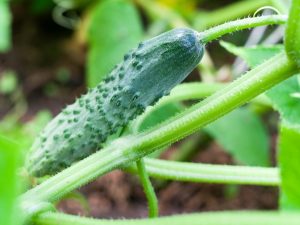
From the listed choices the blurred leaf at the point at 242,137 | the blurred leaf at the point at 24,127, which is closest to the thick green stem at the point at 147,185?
the blurred leaf at the point at 242,137

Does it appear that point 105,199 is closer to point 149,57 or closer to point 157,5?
point 157,5

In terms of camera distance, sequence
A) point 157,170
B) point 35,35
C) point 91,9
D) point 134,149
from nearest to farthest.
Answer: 1. point 134,149
2. point 157,170
3. point 91,9
4. point 35,35

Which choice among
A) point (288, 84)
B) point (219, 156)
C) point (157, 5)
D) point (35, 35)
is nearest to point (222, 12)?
point (157, 5)

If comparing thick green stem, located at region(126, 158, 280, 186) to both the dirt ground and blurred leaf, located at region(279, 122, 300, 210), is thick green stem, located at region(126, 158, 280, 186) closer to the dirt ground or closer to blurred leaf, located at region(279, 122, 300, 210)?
blurred leaf, located at region(279, 122, 300, 210)

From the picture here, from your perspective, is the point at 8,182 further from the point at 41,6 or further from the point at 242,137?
the point at 41,6

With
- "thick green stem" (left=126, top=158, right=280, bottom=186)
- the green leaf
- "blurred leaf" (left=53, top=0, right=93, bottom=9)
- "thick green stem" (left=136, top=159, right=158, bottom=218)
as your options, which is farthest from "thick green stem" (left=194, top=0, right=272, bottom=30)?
"thick green stem" (left=136, top=159, right=158, bottom=218)

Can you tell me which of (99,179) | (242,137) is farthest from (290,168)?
(99,179)
